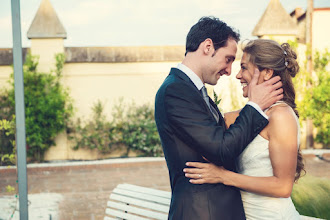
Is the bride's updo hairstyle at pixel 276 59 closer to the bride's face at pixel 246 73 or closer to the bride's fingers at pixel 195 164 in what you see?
the bride's face at pixel 246 73

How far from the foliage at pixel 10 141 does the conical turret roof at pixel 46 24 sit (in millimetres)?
6957

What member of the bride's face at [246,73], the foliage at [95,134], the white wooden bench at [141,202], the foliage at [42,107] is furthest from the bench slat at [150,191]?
the foliage at [95,134]

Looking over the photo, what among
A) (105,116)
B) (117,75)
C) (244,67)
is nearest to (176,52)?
(117,75)

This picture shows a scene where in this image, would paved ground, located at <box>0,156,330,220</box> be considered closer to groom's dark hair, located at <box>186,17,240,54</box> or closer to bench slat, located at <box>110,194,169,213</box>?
bench slat, located at <box>110,194,169,213</box>

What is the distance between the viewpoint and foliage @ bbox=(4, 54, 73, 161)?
10685mm

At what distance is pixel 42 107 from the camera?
35.2ft

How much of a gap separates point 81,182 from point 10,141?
4.15m

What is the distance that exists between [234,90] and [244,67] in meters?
9.65

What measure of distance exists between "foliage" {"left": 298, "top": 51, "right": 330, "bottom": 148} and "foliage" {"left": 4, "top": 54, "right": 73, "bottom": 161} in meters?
6.34

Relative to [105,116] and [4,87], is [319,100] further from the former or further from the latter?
[4,87]

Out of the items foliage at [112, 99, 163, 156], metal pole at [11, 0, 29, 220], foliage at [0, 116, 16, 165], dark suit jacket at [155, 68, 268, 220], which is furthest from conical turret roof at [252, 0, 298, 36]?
dark suit jacket at [155, 68, 268, 220]

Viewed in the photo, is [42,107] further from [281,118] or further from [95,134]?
[281,118]

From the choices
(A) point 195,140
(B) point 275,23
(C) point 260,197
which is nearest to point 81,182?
(C) point 260,197

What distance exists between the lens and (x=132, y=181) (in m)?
8.42
